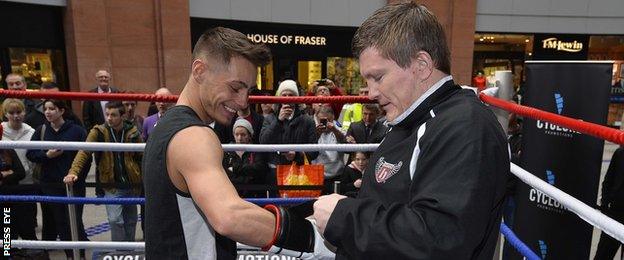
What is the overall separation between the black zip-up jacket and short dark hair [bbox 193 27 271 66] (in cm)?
66

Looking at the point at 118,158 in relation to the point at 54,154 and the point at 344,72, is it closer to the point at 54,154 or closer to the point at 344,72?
the point at 54,154

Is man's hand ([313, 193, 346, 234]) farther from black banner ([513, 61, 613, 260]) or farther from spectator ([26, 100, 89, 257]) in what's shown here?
spectator ([26, 100, 89, 257])

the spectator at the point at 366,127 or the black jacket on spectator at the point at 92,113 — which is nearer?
the spectator at the point at 366,127

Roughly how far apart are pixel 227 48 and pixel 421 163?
78 cm

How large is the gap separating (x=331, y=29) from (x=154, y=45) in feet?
16.2

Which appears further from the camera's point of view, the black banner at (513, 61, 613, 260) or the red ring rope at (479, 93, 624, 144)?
the black banner at (513, 61, 613, 260)

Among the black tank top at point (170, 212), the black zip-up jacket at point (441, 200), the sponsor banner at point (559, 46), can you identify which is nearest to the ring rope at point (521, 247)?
the black zip-up jacket at point (441, 200)

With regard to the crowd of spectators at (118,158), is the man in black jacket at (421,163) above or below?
above

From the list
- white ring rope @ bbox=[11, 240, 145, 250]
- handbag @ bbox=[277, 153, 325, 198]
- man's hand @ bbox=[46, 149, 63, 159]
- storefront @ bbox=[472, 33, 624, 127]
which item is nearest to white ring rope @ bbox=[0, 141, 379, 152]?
white ring rope @ bbox=[11, 240, 145, 250]

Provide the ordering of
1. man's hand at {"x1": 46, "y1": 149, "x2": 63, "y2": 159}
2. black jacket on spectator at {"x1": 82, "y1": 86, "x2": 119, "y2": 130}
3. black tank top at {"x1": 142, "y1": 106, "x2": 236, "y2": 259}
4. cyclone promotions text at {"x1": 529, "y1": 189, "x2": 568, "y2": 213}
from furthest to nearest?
1. black jacket on spectator at {"x1": 82, "y1": 86, "x2": 119, "y2": 130}
2. man's hand at {"x1": 46, "y1": 149, "x2": 63, "y2": 159}
3. cyclone promotions text at {"x1": 529, "y1": 189, "x2": 568, "y2": 213}
4. black tank top at {"x1": 142, "y1": 106, "x2": 236, "y2": 259}

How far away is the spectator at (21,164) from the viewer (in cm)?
400

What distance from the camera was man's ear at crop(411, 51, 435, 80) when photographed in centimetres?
102

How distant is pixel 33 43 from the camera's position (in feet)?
29.8

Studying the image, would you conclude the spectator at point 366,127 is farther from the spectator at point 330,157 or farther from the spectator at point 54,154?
the spectator at point 54,154
